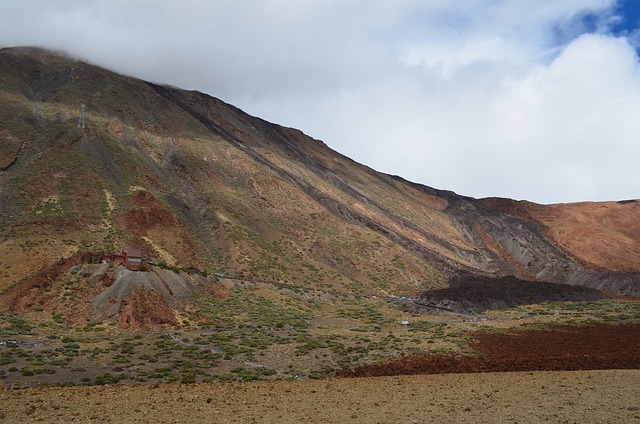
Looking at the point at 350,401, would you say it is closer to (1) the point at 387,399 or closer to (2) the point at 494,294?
(1) the point at 387,399

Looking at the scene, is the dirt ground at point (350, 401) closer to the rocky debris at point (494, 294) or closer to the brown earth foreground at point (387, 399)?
the brown earth foreground at point (387, 399)

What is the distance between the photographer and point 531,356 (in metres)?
29.0

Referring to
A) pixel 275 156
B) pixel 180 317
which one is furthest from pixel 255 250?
pixel 275 156

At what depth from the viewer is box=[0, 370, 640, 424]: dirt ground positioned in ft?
53.6

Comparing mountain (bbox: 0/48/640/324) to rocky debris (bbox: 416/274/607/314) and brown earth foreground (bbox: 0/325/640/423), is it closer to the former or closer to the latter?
rocky debris (bbox: 416/274/607/314)

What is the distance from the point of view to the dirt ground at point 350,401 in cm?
1634

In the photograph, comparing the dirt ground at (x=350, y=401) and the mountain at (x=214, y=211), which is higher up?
the mountain at (x=214, y=211)

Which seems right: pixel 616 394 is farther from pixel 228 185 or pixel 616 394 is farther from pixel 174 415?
pixel 228 185

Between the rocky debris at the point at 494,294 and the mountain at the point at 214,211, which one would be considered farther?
the rocky debris at the point at 494,294

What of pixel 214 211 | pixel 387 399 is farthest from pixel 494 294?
pixel 387 399

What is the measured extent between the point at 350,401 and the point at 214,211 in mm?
52561

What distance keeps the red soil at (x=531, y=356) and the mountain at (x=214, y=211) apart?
1066 inches

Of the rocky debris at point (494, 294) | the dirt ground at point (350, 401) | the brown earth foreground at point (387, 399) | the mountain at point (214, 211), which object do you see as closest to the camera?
the dirt ground at point (350, 401)

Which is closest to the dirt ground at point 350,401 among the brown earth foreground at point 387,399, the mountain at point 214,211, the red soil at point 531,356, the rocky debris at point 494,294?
the brown earth foreground at point 387,399
